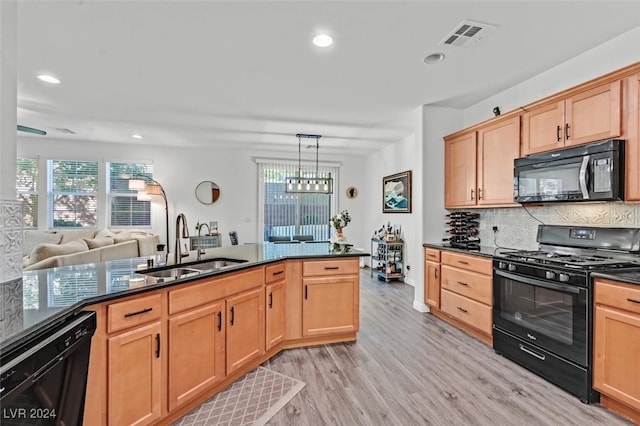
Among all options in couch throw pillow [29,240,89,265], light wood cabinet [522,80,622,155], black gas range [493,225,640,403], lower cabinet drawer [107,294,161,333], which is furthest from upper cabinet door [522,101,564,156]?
couch throw pillow [29,240,89,265]

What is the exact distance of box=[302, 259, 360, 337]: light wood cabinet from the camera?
118 inches

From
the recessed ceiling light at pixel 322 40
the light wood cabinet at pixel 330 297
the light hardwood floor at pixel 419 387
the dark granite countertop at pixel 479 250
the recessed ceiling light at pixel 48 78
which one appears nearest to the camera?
the light hardwood floor at pixel 419 387

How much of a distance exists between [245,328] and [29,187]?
245 inches

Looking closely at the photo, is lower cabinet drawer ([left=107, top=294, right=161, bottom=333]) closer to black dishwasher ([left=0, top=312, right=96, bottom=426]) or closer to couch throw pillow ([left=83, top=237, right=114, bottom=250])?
black dishwasher ([left=0, top=312, right=96, bottom=426])

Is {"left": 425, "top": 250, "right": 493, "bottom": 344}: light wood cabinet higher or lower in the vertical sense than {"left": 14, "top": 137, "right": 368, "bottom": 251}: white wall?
lower

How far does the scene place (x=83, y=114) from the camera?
14.8 ft

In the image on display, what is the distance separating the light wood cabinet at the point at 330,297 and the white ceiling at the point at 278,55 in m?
1.89

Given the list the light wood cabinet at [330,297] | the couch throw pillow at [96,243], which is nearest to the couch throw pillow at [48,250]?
the couch throw pillow at [96,243]

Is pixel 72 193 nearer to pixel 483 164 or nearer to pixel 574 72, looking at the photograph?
pixel 483 164

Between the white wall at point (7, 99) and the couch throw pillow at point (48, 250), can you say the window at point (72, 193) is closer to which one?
the couch throw pillow at point (48, 250)

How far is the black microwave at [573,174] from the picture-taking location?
7.64 feet

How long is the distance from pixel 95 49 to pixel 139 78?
0.58 metres

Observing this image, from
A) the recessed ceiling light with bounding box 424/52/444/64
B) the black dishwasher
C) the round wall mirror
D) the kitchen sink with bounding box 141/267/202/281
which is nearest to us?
the black dishwasher

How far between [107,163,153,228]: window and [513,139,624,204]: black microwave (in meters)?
6.53
